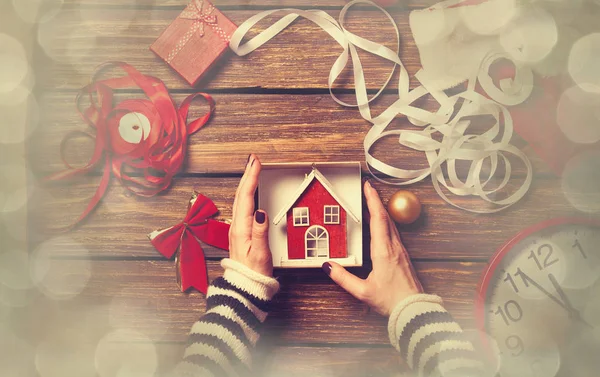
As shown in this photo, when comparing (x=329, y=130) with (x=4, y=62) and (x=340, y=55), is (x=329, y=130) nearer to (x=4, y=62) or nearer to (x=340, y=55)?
(x=340, y=55)

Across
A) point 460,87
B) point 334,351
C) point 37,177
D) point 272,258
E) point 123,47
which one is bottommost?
point 334,351

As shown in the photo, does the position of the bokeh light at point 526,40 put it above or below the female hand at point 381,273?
above

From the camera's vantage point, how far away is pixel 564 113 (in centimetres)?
82

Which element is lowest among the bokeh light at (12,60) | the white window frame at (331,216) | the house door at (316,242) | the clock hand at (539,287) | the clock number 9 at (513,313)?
the clock number 9 at (513,313)

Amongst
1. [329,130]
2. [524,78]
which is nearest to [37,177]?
[329,130]

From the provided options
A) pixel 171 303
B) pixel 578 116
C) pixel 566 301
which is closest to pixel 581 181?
pixel 578 116

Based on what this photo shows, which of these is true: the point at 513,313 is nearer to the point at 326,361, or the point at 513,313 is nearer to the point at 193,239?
the point at 326,361

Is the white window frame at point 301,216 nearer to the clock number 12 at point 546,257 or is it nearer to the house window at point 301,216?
the house window at point 301,216

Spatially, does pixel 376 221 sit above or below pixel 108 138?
below

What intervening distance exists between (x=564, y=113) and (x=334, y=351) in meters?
0.63

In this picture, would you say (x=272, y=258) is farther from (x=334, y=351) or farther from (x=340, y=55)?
(x=340, y=55)

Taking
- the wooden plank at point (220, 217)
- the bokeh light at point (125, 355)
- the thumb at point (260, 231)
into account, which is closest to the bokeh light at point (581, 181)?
the wooden plank at point (220, 217)

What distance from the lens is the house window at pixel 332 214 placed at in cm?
78

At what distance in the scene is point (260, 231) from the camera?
0.77 meters
